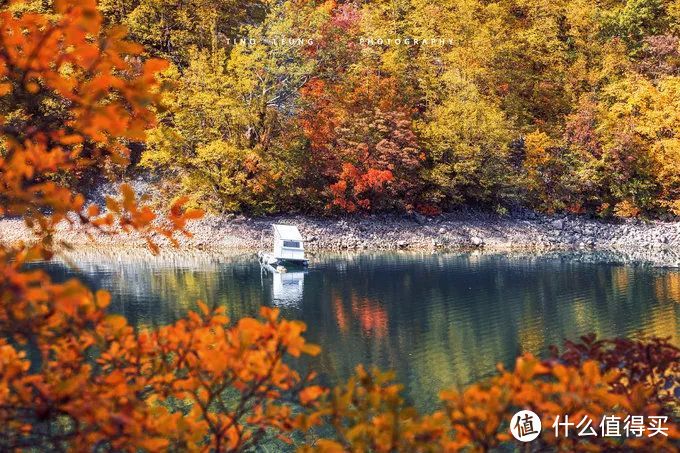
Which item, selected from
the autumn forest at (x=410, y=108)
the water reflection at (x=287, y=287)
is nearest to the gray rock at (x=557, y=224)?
the autumn forest at (x=410, y=108)

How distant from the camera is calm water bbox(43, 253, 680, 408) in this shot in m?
13.9

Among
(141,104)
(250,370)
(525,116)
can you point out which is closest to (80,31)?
(141,104)

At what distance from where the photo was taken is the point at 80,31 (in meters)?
2.11

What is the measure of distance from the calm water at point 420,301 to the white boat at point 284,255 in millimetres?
567

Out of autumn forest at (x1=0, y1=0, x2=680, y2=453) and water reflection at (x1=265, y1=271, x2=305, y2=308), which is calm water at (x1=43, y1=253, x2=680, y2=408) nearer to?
water reflection at (x1=265, y1=271, x2=305, y2=308)

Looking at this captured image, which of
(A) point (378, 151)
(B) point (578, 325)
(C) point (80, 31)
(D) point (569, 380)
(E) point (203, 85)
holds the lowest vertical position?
(B) point (578, 325)

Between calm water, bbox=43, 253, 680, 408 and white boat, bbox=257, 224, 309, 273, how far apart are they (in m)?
0.57

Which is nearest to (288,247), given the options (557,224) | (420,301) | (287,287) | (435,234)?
(287,287)

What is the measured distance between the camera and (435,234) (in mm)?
31797

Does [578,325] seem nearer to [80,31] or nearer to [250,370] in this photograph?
[250,370]

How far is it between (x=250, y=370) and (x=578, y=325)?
15.0 m

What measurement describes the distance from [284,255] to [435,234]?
9.33m

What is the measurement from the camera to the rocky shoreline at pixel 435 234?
30.1 meters

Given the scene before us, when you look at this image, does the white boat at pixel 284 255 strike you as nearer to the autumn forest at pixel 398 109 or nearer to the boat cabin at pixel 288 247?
the boat cabin at pixel 288 247
